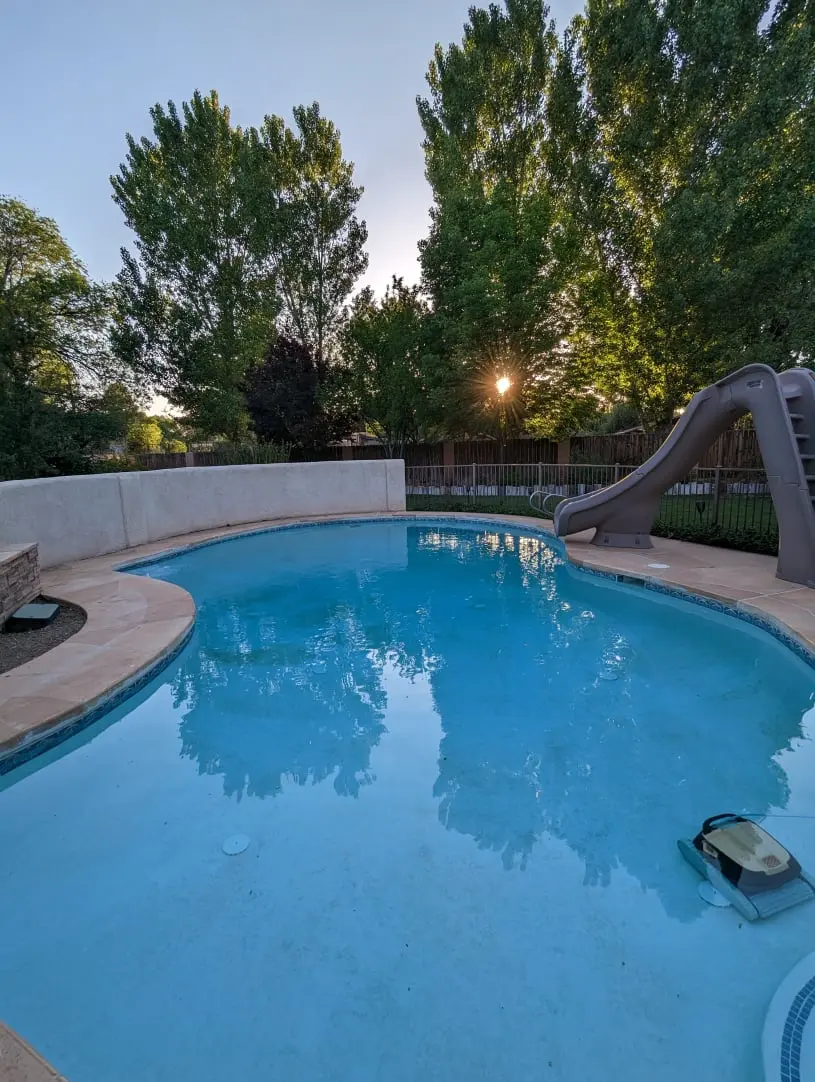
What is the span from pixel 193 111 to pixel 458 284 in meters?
13.5

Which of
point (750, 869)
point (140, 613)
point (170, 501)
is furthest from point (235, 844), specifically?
point (170, 501)

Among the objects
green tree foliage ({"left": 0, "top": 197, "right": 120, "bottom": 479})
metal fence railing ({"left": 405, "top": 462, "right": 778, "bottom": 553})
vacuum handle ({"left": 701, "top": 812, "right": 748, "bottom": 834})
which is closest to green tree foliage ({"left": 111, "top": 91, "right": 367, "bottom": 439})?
green tree foliage ({"left": 0, "top": 197, "right": 120, "bottom": 479})

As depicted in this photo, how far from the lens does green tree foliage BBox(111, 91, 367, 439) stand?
19906 millimetres

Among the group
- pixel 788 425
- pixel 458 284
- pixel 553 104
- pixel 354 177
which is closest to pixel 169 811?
pixel 788 425

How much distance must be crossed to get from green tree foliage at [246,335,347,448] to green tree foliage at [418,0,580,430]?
499 cm

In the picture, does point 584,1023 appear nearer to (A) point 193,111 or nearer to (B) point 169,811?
(B) point 169,811

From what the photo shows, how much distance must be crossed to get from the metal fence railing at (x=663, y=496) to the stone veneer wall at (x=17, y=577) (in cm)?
964

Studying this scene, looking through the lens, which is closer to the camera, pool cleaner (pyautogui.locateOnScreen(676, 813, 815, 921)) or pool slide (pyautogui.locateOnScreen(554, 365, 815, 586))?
pool cleaner (pyautogui.locateOnScreen(676, 813, 815, 921))

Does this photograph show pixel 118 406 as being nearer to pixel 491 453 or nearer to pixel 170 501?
pixel 170 501

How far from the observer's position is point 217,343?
21031mm

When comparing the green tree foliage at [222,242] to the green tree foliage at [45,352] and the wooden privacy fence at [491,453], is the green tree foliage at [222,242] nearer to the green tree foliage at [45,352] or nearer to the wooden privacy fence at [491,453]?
the wooden privacy fence at [491,453]

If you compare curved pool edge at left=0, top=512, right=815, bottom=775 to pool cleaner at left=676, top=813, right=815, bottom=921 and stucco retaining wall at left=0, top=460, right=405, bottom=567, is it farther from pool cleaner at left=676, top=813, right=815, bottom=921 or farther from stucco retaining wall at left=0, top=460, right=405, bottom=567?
pool cleaner at left=676, top=813, right=815, bottom=921

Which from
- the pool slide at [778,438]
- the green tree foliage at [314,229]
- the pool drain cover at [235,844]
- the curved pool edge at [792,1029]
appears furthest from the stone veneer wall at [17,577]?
the green tree foliage at [314,229]

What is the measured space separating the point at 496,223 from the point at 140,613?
15432 millimetres
